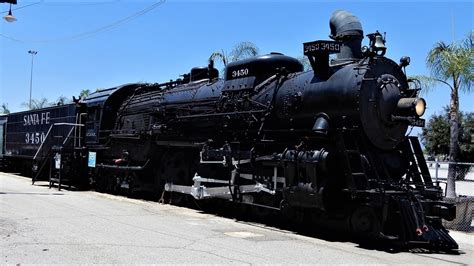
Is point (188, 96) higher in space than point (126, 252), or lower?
higher

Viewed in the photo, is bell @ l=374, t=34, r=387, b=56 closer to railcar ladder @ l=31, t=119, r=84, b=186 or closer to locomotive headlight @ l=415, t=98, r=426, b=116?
locomotive headlight @ l=415, t=98, r=426, b=116

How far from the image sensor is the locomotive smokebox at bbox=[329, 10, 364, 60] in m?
10.7

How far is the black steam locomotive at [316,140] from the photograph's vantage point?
9.04 metres

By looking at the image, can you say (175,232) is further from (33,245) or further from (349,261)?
(349,261)

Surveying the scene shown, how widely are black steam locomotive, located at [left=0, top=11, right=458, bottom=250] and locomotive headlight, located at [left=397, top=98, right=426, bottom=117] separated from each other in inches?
0.8

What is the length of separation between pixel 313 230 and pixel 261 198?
1323 millimetres

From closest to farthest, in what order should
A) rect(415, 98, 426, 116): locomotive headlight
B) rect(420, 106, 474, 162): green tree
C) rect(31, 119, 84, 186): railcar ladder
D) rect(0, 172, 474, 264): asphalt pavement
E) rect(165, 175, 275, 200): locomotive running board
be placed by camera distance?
rect(0, 172, 474, 264): asphalt pavement → rect(415, 98, 426, 116): locomotive headlight → rect(165, 175, 275, 200): locomotive running board → rect(31, 119, 84, 186): railcar ladder → rect(420, 106, 474, 162): green tree

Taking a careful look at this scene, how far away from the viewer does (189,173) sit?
14125 millimetres

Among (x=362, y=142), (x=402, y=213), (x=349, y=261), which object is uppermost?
(x=362, y=142)

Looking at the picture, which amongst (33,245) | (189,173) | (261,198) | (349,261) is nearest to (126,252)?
(33,245)

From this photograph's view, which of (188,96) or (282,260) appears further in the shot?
(188,96)

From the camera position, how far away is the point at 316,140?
986 centimetres

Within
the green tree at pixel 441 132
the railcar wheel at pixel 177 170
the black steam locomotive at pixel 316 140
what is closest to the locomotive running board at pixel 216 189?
the black steam locomotive at pixel 316 140

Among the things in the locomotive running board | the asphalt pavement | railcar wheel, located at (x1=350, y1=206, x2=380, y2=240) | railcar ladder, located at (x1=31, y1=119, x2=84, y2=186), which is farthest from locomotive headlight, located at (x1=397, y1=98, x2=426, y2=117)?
railcar ladder, located at (x1=31, y1=119, x2=84, y2=186)
